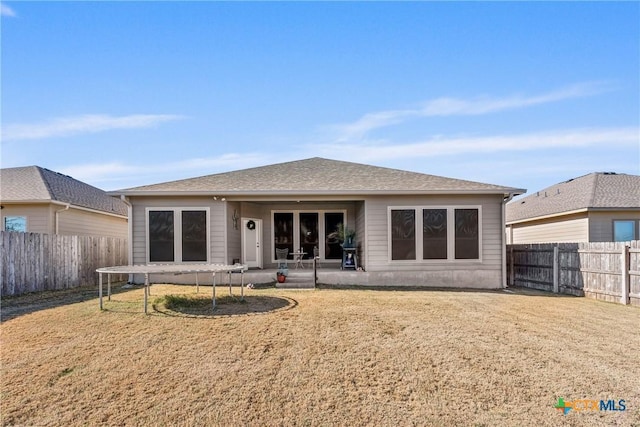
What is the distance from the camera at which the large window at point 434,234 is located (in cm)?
1105

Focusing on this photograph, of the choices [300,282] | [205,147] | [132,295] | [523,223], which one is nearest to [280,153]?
[205,147]

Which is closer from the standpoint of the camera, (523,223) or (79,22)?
(79,22)

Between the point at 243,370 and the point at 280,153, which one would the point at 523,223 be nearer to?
the point at 280,153

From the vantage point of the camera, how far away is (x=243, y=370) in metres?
4.43

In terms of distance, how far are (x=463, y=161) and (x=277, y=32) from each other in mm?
9900

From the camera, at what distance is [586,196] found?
14.6m

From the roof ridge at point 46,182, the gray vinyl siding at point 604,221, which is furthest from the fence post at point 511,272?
the roof ridge at point 46,182

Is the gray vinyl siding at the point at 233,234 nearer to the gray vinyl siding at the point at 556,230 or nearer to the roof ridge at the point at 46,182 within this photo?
the roof ridge at the point at 46,182

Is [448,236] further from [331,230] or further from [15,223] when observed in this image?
[15,223]

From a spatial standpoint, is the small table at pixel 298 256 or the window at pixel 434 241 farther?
the small table at pixel 298 256

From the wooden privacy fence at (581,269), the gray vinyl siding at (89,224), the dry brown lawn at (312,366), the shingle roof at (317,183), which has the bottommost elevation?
the dry brown lawn at (312,366)

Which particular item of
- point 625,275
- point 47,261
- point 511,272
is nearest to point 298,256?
point 511,272

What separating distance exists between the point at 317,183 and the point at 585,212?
1006 cm

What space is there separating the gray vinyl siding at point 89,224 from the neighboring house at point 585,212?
60.7ft
